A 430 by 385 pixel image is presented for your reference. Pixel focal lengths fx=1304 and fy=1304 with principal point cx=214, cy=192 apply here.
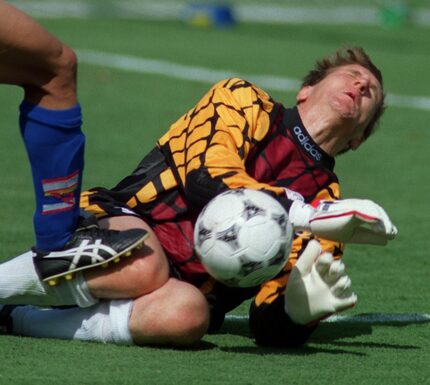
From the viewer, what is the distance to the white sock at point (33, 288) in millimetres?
4734

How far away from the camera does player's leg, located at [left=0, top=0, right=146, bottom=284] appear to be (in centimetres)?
461

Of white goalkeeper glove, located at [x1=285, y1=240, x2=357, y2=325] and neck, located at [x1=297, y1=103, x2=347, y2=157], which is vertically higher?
neck, located at [x1=297, y1=103, x2=347, y2=157]

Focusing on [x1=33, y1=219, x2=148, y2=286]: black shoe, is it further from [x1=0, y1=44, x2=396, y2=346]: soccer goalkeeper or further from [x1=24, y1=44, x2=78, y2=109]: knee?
[x1=24, y1=44, x2=78, y2=109]: knee

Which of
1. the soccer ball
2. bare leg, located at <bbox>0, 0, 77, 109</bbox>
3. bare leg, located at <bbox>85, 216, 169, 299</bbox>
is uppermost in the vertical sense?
bare leg, located at <bbox>0, 0, 77, 109</bbox>

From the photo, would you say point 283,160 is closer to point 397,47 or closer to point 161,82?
point 161,82

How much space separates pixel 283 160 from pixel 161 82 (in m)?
7.45

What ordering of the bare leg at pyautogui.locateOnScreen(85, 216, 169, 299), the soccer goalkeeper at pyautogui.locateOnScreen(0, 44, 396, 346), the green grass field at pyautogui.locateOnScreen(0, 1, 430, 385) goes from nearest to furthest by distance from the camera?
the green grass field at pyautogui.locateOnScreen(0, 1, 430, 385)
the soccer goalkeeper at pyautogui.locateOnScreen(0, 44, 396, 346)
the bare leg at pyautogui.locateOnScreen(85, 216, 169, 299)

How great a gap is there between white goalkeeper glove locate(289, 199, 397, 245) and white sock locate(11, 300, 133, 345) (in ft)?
2.37

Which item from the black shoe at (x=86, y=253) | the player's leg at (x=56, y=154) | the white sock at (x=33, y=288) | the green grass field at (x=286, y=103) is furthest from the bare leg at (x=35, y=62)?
the green grass field at (x=286, y=103)

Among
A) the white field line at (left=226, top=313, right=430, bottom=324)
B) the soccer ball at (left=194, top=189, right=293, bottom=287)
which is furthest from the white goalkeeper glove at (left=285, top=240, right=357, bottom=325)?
the white field line at (left=226, top=313, right=430, bottom=324)

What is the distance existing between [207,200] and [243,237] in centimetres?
35

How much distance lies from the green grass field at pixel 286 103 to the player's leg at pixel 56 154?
352 millimetres

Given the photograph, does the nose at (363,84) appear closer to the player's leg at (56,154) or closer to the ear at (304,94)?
the ear at (304,94)

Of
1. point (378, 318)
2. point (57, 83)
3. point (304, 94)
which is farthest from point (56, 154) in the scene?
point (378, 318)
